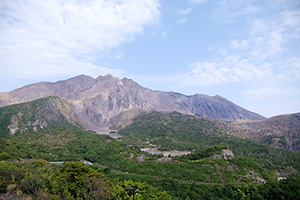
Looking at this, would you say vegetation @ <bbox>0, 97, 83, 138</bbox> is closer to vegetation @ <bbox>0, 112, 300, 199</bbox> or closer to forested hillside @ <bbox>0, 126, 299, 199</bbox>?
forested hillside @ <bbox>0, 126, 299, 199</bbox>

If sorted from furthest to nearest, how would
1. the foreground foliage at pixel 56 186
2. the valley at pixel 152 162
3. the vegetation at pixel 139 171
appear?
the valley at pixel 152 162
the vegetation at pixel 139 171
the foreground foliage at pixel 56 186

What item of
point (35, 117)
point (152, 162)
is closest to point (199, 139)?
point (152, 162)

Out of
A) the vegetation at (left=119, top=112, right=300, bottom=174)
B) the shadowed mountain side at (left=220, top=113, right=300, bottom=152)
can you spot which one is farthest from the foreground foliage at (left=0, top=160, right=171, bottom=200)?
the shadowed mountain side at (left=220, top=113, right=300, bottom=152)

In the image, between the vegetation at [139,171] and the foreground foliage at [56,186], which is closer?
the foreground foliage at [56,186]

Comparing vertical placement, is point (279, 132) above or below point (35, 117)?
below

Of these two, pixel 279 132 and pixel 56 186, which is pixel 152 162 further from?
pixel 279 132

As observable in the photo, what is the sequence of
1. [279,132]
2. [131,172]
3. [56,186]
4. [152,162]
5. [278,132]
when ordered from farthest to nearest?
[278,132], [279,132], [152,162], [131,172], [56,186]

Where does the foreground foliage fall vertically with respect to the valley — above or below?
above

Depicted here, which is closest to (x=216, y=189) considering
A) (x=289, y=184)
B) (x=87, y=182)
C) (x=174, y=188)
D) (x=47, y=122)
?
(x=174, y=188)

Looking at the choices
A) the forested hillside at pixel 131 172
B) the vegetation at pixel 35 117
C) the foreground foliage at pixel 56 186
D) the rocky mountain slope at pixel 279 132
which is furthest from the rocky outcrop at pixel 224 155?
the vegetation at pixel 35 117

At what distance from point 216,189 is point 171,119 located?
383ft

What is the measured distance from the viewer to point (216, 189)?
1479 inches

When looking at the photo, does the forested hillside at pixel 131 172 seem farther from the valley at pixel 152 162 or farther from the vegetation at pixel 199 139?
the vegetation at pixel 199 139

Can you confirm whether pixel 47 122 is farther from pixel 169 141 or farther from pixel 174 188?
pixel 174 188
